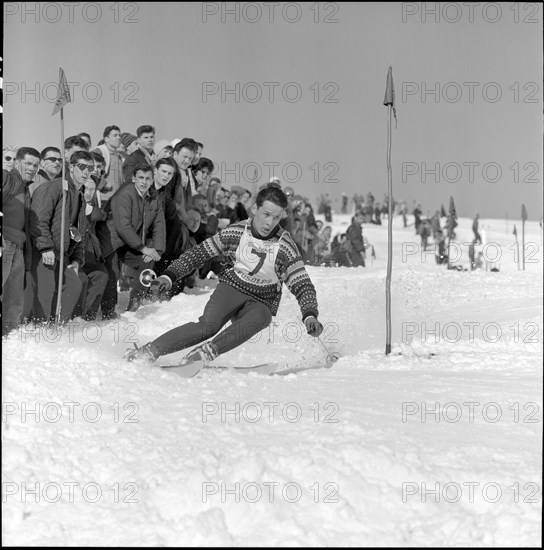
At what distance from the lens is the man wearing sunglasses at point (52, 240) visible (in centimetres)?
779

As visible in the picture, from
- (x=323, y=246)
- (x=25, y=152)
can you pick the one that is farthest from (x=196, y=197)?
(x=323, y=246)

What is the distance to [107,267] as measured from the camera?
9.26m

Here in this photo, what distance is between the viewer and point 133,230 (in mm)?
9242

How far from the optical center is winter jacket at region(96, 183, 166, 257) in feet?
30.2

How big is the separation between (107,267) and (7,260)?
2.02 metres

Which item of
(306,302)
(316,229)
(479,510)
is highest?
(316,229)

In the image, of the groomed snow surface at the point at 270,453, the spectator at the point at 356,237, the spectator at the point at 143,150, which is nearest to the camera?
the groomed snow surface at the point at 270,453

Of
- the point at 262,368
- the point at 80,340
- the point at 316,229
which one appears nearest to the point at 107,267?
the point at 80,340

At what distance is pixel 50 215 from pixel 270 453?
197 inches

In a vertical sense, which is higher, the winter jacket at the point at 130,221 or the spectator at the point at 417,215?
the spectator at the point at 417,215

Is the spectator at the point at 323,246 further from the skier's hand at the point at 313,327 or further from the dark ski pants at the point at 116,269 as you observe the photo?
the skier's hand at the point at 313,327

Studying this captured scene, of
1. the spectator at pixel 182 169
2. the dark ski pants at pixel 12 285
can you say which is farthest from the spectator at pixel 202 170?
the dark ski pants at pixel 12 285

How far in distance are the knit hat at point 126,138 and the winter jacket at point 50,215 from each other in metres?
2.64

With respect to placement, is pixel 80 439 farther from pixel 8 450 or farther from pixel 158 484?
pixel 158 484
